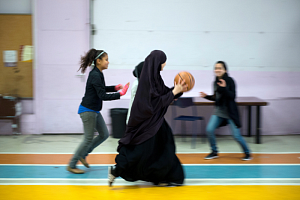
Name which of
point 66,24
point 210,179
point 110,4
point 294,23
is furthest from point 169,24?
point 210,179

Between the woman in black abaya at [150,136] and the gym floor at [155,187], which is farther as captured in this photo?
the gym floor at [155,187]

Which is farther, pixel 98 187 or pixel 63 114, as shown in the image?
pixel 63 114

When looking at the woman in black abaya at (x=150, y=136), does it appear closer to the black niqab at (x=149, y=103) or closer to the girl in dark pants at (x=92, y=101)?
the black niqab at (x=149, y=103)

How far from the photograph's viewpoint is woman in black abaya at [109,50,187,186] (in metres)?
3.75

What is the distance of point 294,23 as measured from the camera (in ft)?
24.5

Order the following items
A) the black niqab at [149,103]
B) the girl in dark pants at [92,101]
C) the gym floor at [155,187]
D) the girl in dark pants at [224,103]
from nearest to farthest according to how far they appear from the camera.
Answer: the black niqab at [149,103]
the gym floor at [155,187]
the girl in dark pants at [92,101]
the girl in dark pants at [224,103]

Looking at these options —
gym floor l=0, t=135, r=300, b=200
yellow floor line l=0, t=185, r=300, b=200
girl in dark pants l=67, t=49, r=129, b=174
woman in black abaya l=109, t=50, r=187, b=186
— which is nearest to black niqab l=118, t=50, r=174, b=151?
woman in black abaya l=109, t=50, r=187, b=186

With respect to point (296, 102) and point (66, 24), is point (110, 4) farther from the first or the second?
point (296, 102)

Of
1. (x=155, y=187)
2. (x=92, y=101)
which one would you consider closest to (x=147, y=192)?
(x=155, y=187)

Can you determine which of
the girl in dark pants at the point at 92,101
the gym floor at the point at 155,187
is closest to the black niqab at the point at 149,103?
the girl in dark pants at the point at 92,101

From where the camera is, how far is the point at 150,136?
12.6 feet

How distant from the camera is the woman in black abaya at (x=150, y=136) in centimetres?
375

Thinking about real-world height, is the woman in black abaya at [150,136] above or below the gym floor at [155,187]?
above

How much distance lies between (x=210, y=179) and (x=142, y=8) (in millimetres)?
4651
